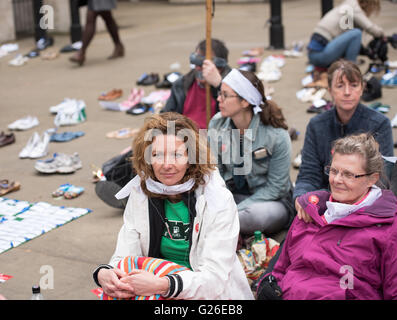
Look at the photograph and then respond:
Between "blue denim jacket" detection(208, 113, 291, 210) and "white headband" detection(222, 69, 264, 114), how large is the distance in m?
0.12

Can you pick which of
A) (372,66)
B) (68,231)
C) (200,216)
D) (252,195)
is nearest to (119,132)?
(68,231)

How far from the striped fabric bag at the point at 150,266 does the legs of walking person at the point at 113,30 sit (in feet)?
28.3

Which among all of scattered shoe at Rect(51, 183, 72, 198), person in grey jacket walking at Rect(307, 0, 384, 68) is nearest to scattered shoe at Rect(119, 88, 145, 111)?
person in grey jacket walking at Rect(307, 0, 384, 68)

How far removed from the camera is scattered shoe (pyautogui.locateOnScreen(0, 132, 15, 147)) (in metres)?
7.04

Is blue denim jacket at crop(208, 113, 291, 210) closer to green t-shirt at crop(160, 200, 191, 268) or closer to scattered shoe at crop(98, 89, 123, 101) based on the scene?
green t-shirt at crop(160, 200, 191, 268)

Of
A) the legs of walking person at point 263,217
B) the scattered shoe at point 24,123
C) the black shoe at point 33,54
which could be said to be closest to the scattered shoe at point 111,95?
the scattered shoe at point 24,123

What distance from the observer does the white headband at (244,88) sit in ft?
14.4

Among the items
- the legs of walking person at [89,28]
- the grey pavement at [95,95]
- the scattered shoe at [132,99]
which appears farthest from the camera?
the legs of walking person at [89,28]

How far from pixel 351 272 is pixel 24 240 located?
2557 millimetres

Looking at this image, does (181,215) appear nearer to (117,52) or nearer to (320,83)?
(320,83)

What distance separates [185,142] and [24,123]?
4988 mm

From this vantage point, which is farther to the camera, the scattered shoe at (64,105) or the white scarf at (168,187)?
the scattered shoe at (64,105)

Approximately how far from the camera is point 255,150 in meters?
4.48

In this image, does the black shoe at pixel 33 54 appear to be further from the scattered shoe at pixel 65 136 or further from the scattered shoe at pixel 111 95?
the scattered shoe at pixel 65 136
